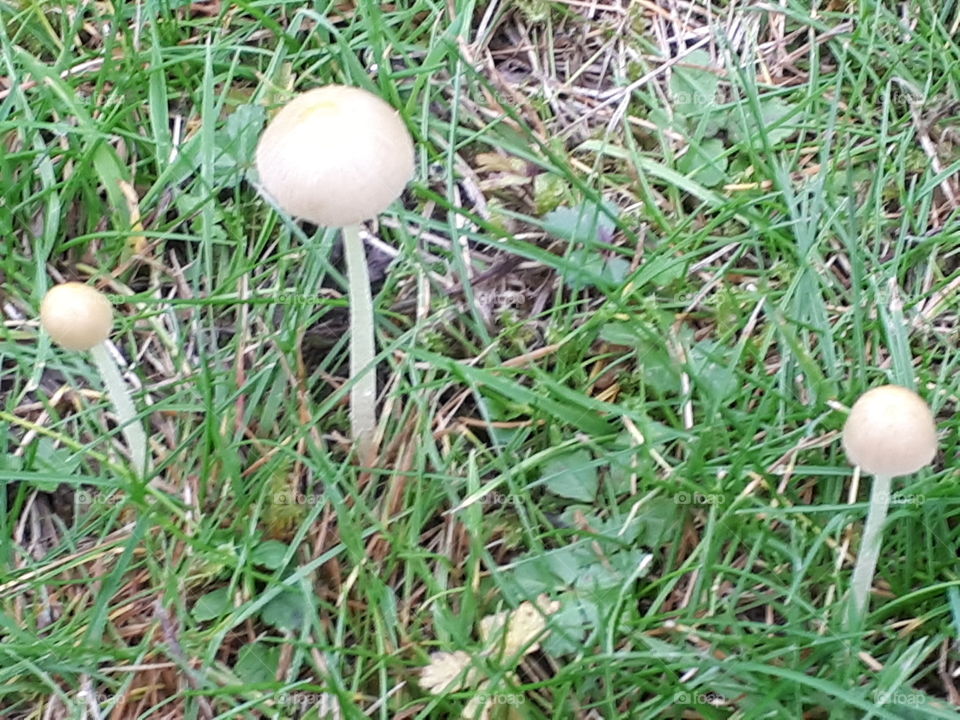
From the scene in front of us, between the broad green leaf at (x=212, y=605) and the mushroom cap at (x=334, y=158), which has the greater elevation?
the mushroom cap at (x=334, y=158)

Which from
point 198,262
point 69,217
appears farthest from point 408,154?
point 69,217

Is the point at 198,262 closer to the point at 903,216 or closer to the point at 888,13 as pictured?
the point at 903,216
